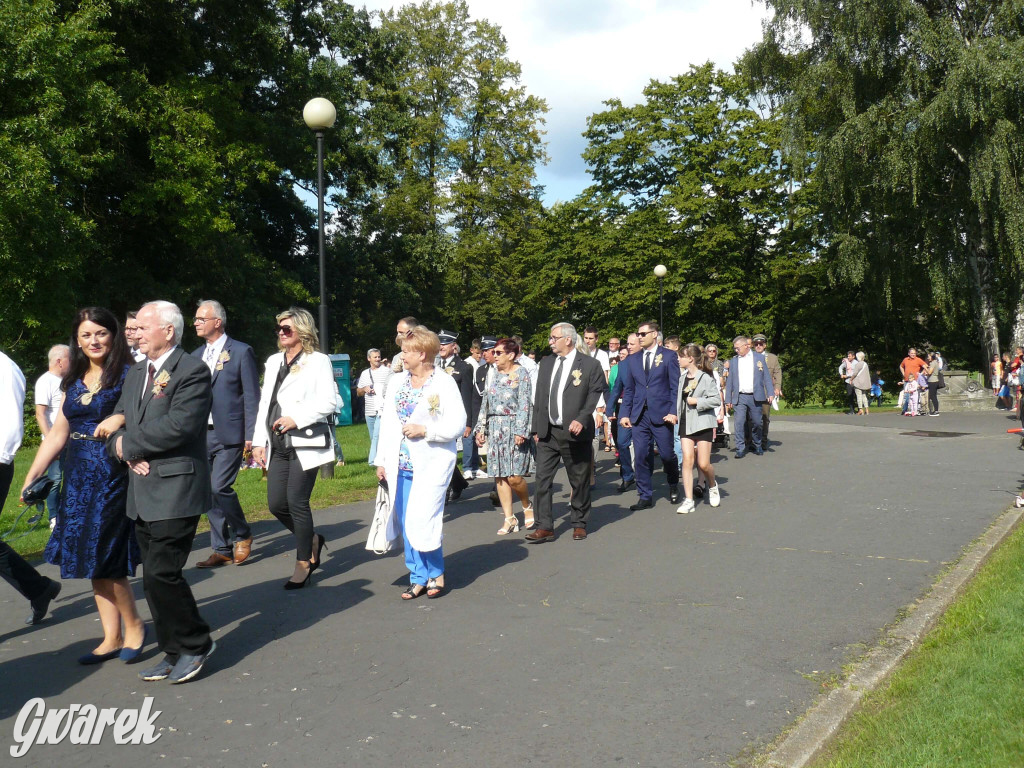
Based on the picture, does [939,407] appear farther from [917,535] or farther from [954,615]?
[954,615]

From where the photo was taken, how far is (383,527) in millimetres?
6566

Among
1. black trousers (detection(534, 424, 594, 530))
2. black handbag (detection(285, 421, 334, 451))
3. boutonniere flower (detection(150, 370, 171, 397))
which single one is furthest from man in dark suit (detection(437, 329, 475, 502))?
boutonniere flower (detection(150, 370, 171, 397))

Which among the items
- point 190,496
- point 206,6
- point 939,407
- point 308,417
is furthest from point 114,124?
point 939,407

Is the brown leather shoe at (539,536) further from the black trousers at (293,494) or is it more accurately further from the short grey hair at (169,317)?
the short grey hair at (169,317)

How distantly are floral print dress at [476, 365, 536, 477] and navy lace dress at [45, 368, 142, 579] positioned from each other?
4.39 meters

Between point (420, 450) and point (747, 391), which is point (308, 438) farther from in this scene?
point (747, 391)

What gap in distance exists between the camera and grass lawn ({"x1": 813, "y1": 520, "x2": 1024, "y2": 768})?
12.0 ft

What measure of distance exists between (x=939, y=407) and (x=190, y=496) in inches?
1042

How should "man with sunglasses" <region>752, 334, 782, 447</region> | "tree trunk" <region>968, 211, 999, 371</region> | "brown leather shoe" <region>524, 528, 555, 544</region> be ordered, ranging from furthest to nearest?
"tree trunk" <region>968, 211, 999, 371</region>, "man with sunglasses" <region>752, 334, 782, 447</region>, "brown leather shoe" <region>524, 528, 555, 544</region>

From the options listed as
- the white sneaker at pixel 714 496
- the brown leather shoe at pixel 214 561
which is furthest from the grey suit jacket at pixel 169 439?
the white sneaker at pixel 714 496

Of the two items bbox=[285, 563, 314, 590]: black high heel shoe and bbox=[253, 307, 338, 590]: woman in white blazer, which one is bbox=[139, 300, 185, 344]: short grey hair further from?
bbox=[285, 563, 314, 590]: black high heel shoe

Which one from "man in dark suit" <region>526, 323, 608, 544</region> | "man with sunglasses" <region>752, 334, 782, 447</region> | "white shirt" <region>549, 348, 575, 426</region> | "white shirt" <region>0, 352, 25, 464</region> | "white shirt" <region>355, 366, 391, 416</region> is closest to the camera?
"white shirt" <region>0, 352, 25, 464</region>

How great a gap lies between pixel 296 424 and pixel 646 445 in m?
4.89

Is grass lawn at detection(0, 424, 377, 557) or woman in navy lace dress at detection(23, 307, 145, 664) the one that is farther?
grass lawn at detection(0, 424, 377, 557)
